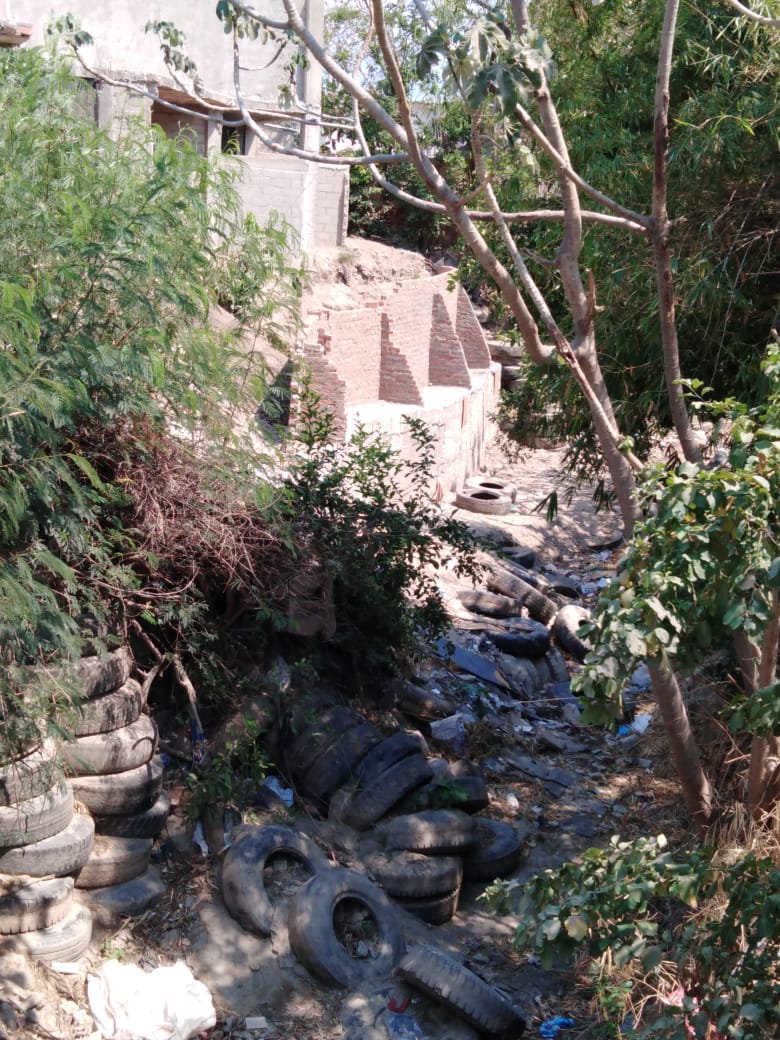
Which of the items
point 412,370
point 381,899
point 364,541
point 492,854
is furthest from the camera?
point 412,370

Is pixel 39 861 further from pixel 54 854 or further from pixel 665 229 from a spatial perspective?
pixel 665 229

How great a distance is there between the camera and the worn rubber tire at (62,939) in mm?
4773

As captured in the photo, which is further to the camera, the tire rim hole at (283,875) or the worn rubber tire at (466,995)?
the tire rim hole at (283,875)

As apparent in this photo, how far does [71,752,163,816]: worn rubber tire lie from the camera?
17.6 feet

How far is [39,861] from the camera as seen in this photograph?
16.1ft

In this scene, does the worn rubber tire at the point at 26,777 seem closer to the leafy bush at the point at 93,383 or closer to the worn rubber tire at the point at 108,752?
the leafy bush at the point at 93,383

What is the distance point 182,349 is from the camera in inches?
234

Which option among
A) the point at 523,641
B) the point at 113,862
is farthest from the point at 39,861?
the point at 523,641

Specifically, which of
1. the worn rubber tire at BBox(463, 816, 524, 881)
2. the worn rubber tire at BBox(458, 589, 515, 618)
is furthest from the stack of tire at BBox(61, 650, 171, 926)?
the worn rubber tire at BBox(458, 589, 515, 618)

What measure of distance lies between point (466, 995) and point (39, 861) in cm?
209

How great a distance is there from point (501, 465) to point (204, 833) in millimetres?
12025

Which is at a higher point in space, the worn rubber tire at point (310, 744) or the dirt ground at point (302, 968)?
the worn rubber tire at point (310, 744)

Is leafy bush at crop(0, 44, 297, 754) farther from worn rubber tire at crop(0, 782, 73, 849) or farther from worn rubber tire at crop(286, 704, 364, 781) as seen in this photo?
worn rubber tire at crop(286, 704, 364, 781)

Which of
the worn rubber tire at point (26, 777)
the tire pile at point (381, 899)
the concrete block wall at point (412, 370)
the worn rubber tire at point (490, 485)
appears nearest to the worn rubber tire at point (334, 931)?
the tire pile at point (381, 899)
